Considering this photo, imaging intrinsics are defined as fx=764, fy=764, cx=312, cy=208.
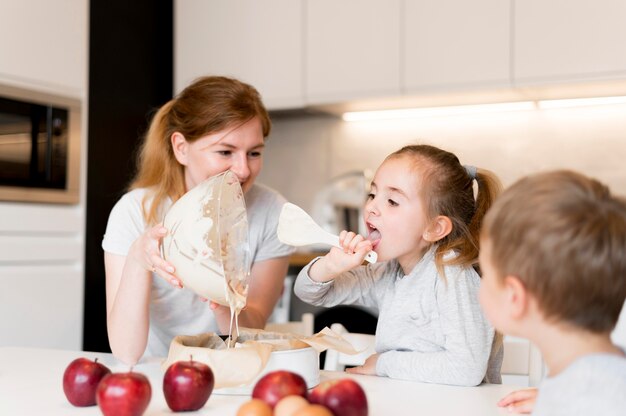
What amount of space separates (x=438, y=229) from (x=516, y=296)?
0.59 metres

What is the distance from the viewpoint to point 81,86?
2830 mm

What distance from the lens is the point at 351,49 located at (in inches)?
121

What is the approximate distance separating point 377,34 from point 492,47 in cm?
47

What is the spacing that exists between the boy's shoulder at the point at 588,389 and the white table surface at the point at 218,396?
0.78 feet

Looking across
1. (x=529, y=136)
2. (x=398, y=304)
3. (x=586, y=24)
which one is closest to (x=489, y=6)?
(x=586, y=24)

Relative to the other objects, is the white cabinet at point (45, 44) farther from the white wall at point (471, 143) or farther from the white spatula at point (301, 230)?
the white spatula at point (301, 230)

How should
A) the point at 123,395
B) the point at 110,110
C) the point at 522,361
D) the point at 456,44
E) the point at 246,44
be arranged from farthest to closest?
1. the point at 246,44
2. the point at 110,110
3. the point at 456,44
4. the point at 522,361
5. the point at 123,395

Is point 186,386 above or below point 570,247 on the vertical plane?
below

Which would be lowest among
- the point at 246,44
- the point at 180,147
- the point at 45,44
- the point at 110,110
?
the point at 180,147

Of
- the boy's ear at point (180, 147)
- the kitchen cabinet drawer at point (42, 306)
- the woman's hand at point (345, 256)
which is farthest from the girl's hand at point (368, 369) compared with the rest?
the kitchen cabinet drawer at point (42, 306)

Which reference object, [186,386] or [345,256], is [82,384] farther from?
[345,256]

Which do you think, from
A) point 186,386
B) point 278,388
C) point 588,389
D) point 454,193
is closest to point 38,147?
point 454,193

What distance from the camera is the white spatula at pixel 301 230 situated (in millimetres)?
1258

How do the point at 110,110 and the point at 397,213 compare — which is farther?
the point at 110,110
